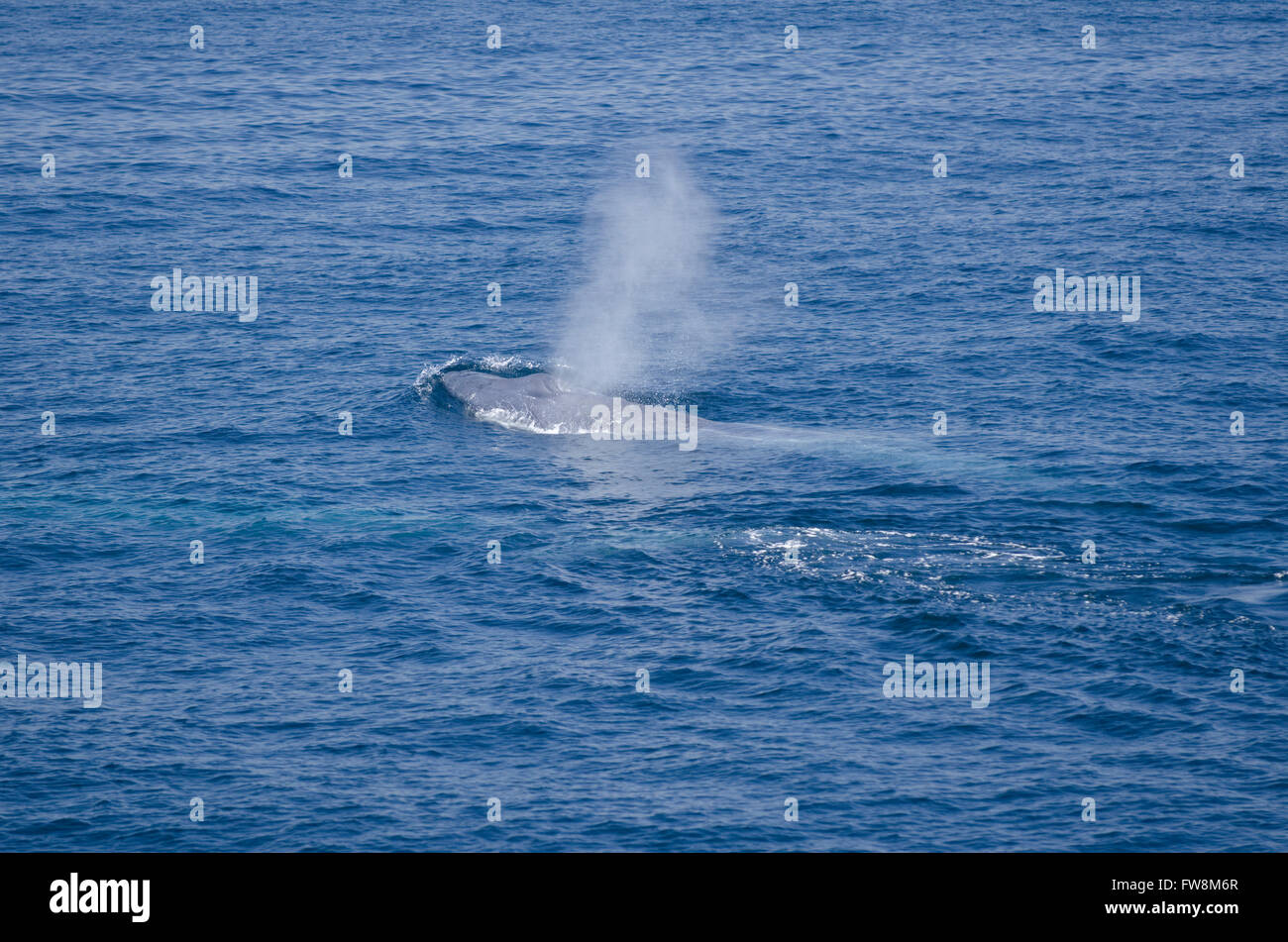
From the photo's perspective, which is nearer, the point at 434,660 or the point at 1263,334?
the point at 434,660

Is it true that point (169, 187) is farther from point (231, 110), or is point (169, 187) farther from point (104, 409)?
point (104, 409)

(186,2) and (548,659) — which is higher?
(186,2)

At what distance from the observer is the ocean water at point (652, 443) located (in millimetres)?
54844

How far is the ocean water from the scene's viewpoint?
2159 inches

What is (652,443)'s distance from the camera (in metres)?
81.2

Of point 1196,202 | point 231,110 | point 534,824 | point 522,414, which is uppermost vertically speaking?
point 231,110

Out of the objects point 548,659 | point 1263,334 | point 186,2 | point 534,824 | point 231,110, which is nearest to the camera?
point 534,824

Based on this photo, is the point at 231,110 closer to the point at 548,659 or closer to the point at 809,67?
the point at 809,67

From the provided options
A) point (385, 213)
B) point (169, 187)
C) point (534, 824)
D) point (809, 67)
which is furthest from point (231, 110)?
point (534, 824)

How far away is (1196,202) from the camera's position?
114 meters

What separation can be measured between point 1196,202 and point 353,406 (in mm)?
60596

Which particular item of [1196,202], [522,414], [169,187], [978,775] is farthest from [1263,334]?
[169,187]

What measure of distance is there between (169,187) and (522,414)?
4961cm

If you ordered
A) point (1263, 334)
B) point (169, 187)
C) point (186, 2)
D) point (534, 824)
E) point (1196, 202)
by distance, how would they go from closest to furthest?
point (534, 824) → point (1263, 334) → point (1196, 202) → point (169, 187) → point (186, 2)
